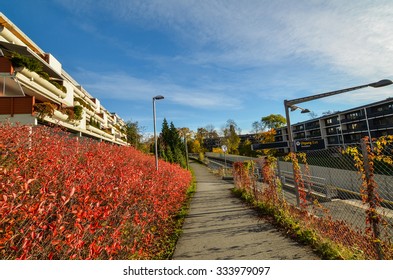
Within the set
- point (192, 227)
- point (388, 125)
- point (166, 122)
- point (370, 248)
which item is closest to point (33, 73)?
point (192, 227)

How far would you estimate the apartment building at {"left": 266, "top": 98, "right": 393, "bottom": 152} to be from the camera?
3622cm

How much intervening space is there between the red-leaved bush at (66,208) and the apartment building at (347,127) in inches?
1222

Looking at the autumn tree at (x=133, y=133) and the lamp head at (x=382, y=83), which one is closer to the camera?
Result: the lamp head at (x=382, y=83)

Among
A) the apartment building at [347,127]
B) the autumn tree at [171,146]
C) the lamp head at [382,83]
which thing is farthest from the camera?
the apartment building at [347,127]

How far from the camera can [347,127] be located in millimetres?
44938

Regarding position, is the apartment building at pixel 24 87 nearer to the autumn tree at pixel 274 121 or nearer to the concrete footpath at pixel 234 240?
the concrete footpath at pixel 234 240

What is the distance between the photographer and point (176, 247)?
496cm

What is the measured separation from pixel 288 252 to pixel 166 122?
37354 mm

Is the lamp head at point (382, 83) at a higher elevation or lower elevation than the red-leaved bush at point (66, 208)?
higher

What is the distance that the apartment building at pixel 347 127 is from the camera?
3622 cm

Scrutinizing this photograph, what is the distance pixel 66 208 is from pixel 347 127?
55.3 metres

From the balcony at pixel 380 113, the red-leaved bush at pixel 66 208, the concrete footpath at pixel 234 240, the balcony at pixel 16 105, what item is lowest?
the concrete footpath at pixel 234 240

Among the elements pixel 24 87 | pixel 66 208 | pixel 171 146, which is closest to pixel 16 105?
pixel 24 87

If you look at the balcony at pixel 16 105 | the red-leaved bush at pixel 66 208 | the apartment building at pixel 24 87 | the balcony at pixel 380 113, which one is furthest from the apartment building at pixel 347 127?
the balcony at pixel 16 105
